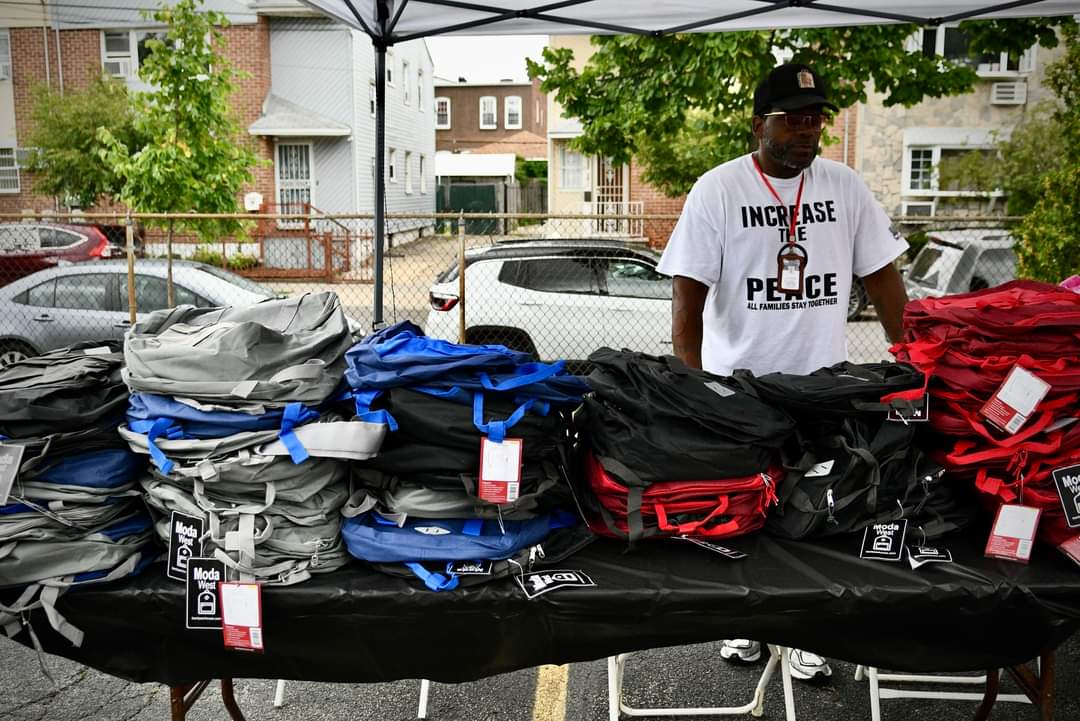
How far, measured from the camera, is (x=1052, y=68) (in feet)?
27.6

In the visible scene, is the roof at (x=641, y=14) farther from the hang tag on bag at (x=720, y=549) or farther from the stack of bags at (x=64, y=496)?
the hang tag on bag at (x=720, y=549)

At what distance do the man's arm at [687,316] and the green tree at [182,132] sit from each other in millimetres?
9580

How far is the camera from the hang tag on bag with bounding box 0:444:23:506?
2148mm

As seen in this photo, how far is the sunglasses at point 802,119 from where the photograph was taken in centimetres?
287

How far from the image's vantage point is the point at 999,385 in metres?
2.26

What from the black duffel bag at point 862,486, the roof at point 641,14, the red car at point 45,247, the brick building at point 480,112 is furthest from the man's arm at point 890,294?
the brick building at point 480,112

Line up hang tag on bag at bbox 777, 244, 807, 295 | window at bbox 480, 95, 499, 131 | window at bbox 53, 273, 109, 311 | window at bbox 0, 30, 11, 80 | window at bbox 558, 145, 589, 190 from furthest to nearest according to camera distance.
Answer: window at bbox 480, 95, 499, 131 < window at bbox 558, 145, 589, 190 < window at bbox 0, 30, 11, 80 < window at bbox 53, 273, 109, 311 < hang tag on bag at bbox 777, 244, 807, 295

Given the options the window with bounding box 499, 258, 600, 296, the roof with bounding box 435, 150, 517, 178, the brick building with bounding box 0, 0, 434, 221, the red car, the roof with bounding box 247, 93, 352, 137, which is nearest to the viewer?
the window with bounding box 499, 258, 600, 296

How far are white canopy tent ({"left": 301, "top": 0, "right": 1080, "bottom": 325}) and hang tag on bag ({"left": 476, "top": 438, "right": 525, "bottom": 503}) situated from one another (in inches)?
81.1

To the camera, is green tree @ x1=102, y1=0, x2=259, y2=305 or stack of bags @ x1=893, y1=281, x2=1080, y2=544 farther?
green tree @ x1=102, y1=0, x2=259, y2=305

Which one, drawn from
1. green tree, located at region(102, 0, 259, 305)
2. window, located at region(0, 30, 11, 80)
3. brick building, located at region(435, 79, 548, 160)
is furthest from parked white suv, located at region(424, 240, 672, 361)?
brick building, located at region(435, 79, 548, 160)

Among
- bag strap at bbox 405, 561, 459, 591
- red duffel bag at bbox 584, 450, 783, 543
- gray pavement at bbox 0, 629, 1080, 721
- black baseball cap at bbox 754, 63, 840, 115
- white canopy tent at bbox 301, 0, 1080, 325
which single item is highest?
white canopy tent at bbox 301, 0, 1080, 325

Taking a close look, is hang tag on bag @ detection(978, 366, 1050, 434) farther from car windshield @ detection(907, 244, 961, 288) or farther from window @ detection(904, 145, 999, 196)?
window @ detection(904, 145, 999, 196)

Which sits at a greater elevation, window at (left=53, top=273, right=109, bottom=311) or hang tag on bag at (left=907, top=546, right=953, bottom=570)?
window at (left=53, top=273, right=109, bottom=311)
